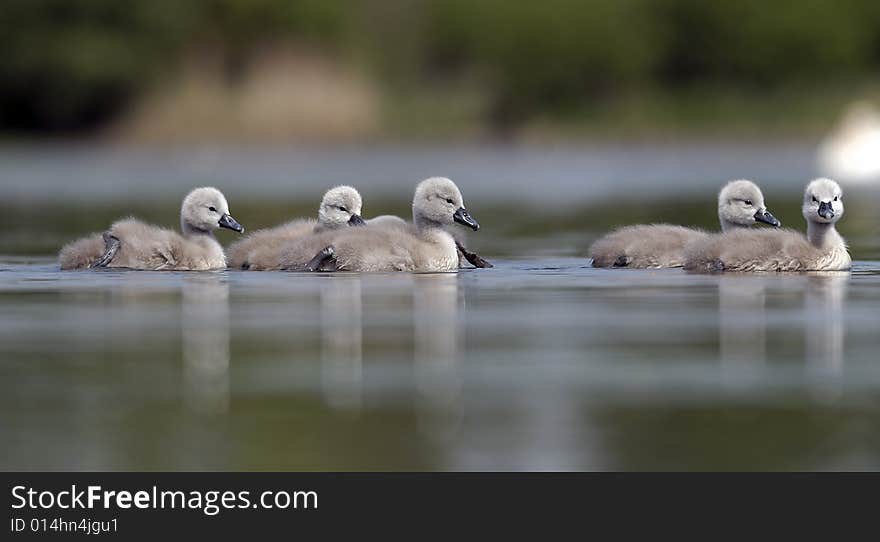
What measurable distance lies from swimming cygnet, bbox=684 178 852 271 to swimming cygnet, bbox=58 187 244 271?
9.79ft

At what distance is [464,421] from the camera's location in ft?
23.8

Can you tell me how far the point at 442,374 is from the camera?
8305 millimetres

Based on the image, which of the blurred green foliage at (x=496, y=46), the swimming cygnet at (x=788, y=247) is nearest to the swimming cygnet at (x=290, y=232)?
the swimming cygnet at (x=788, y=247)

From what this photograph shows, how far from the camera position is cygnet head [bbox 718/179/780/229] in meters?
13.3

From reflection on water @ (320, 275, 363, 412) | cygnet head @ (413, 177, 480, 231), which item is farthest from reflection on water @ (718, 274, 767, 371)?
cygnet head @ (413, 177, 480, 231)

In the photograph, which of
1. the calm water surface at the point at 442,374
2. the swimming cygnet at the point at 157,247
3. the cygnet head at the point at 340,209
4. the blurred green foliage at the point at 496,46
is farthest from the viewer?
the blurred green foliage at the point at 496,46

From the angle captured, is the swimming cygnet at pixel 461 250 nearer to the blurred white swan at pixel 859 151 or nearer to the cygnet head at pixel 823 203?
the cygnet head at pixel 823 203

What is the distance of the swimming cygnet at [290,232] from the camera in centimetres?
1309

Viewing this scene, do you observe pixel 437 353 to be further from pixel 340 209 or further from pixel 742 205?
pixel 742 205

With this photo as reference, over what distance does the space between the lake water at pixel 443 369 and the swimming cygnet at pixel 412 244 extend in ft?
0.57

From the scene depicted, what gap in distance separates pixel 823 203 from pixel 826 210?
7cm

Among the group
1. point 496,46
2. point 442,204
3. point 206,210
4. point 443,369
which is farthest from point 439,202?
point 496,46
